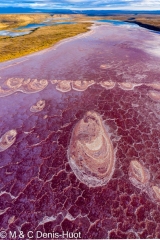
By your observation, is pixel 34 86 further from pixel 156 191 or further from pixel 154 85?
pixel 156 191

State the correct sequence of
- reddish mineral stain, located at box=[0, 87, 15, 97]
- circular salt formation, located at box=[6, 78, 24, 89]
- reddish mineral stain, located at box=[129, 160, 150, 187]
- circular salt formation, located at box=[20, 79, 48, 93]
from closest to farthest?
reddish mineral stain, located at box=[129, 160, 150, 187] → reddish mineral stain, located at box=[0, 87, 15, 97] → circular salt formation, located at box=[20, 79, 48, 93] → circular salt formation, located at box=[6, 78, 24, 89]

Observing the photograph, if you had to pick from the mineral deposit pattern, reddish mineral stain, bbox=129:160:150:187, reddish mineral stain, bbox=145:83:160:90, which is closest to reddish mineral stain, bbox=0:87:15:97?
the mineral deposit pattern

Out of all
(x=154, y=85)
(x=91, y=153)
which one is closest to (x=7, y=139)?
(x=91, y=153)

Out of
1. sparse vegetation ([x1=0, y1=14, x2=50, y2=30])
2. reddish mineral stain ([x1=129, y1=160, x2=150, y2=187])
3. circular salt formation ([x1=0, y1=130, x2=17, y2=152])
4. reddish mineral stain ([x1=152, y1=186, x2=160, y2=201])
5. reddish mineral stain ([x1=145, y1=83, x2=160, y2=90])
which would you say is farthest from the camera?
sparse vegetation ([x1=0, y1=14, x2=50, y2=30])

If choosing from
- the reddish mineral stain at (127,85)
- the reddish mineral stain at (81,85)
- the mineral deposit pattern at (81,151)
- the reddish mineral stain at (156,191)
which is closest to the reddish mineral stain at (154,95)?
the mineral deposit pattern at (81,151)

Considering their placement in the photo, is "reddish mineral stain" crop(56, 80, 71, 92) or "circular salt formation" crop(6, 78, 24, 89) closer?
"reddish mineral stain" crop(56, 80, 71, 92)

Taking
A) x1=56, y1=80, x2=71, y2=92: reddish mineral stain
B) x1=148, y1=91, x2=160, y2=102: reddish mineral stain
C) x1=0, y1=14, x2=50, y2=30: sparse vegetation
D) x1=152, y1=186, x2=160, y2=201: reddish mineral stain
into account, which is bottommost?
x1=152, y1=186, x2=160, y2=201: reddish mineral stain

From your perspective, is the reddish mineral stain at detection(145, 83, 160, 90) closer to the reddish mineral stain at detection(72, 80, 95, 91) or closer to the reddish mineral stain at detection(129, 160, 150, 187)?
the reddish mineral stain at detection(72, 80, 95, 91)

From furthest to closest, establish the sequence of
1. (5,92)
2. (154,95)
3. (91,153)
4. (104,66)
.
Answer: (104,66) → (5,92) → (154,95) → (91,153)
